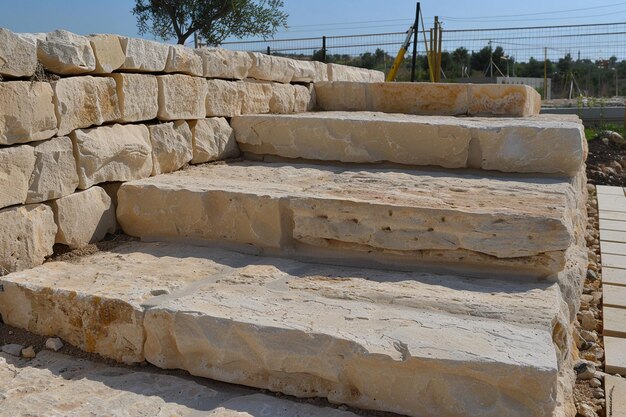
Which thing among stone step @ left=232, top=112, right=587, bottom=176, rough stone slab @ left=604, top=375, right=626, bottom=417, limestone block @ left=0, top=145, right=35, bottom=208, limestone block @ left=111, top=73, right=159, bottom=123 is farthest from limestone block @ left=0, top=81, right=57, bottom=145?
rough stone slab @ left=604, top=375, right=626, bottom=417

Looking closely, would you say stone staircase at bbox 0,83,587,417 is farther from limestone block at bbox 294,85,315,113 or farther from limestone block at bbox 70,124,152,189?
limestone block at bbox 294,85,315,113

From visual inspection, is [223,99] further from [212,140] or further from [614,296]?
[614,296]

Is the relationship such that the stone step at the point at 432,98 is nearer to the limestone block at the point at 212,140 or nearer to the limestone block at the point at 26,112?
the limestone block at the point at 212,140

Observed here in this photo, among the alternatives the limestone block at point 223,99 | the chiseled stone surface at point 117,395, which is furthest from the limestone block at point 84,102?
the chiseled stone surface at point 117,395

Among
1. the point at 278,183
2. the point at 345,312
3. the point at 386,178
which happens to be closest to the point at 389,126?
the point at 386,178

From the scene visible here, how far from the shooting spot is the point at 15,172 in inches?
111

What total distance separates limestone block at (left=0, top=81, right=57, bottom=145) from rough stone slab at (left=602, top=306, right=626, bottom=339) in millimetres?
3256

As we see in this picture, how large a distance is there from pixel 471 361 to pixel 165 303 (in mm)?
1250

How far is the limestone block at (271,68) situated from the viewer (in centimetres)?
500

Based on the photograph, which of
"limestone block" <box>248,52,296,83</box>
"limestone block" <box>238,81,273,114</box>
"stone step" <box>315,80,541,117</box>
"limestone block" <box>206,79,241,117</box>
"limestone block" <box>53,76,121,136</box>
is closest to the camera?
"limestone block" <box>53,76,121,136</box>

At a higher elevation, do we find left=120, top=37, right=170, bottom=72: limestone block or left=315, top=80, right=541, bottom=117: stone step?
left=120, top=37, right=170, bottom=72: limestone block

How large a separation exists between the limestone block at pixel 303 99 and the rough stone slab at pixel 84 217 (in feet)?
8.64

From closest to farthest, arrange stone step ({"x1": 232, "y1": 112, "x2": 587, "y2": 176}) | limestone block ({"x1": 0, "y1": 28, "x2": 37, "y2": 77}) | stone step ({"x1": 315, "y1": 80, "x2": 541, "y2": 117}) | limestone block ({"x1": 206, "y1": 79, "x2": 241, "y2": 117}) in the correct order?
limestone block ({"x1": 0, "y1": 28, "x2": 37, "y2": 77})
stone step ({"x1": 232, "y1": 112, "x2": 587, "y2": 176})
limestone block ({"x1": 206, "y1": 79, "x2": 241, "y2": 117})
stone step ({"x1": 315, "y1": 80, "x2": 541, "y2": 117})

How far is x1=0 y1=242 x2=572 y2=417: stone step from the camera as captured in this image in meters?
2.09
